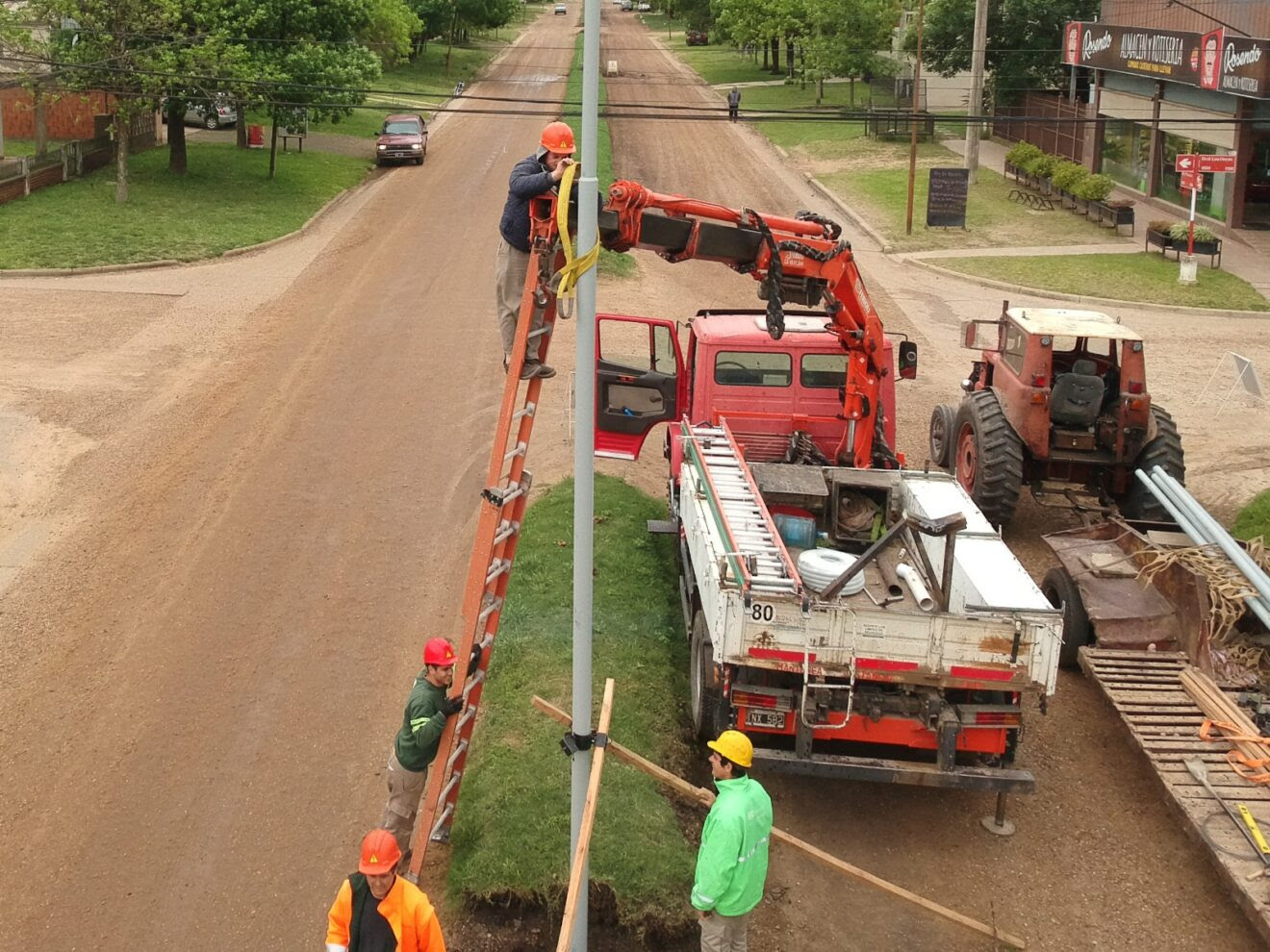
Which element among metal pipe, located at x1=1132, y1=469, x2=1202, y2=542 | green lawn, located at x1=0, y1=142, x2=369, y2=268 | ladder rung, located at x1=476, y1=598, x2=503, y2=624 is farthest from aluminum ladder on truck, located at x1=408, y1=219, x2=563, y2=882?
green lawn, located at x1=0, y1=142, x2=369, y2=268

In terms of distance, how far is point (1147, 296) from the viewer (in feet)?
92.6

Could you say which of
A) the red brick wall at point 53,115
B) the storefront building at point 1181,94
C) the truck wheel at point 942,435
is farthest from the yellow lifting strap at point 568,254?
the red brick wall at point 53,115

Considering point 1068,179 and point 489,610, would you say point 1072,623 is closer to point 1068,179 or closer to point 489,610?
point 489,610

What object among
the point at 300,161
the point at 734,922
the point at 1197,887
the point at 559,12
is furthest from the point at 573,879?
the point at 559,12

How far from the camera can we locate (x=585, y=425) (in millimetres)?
7402

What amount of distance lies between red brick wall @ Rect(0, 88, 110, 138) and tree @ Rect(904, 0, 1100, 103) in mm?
29405

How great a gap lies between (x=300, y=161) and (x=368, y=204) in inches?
236

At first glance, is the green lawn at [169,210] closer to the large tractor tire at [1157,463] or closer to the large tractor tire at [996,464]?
the large tractor tire at [996,464]

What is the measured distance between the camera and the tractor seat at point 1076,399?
1534 centimetres

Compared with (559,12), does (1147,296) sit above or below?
below

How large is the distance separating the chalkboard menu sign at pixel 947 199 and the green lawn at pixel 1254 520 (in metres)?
19.2

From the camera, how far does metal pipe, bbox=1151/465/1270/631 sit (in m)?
11.5

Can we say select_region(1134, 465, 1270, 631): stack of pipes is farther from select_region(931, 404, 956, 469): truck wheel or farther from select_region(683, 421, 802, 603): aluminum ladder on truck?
select_region(683, 421, 802, 603): aluminum ladder on truck

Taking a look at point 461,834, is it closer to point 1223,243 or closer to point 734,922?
point 734,922
